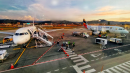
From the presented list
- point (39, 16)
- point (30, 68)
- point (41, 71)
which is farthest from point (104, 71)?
point (39, 16)

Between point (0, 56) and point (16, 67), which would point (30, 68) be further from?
point (0, 56)

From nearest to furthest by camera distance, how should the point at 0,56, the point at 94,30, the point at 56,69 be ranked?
the point at 56,69 → the point at 0,56 → the point at 94,30

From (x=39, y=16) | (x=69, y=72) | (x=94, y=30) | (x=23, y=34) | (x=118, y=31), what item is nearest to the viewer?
(x=69, y=72)

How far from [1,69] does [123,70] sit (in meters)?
17.3

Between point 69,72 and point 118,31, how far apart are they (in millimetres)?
34380

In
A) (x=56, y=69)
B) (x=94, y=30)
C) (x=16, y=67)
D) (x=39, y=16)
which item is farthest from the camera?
(x=94, y=30)

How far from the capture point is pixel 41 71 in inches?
377

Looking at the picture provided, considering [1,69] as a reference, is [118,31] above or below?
above

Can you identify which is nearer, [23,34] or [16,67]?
[16,67]

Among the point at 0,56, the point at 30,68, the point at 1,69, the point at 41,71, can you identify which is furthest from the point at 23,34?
the point at 41,71

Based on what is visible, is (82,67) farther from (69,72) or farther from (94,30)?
(94,30)

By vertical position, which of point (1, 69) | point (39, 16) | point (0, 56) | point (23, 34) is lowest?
point (1, 69)

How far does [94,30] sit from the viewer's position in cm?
4150

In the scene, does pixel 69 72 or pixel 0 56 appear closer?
pixel 69 72
